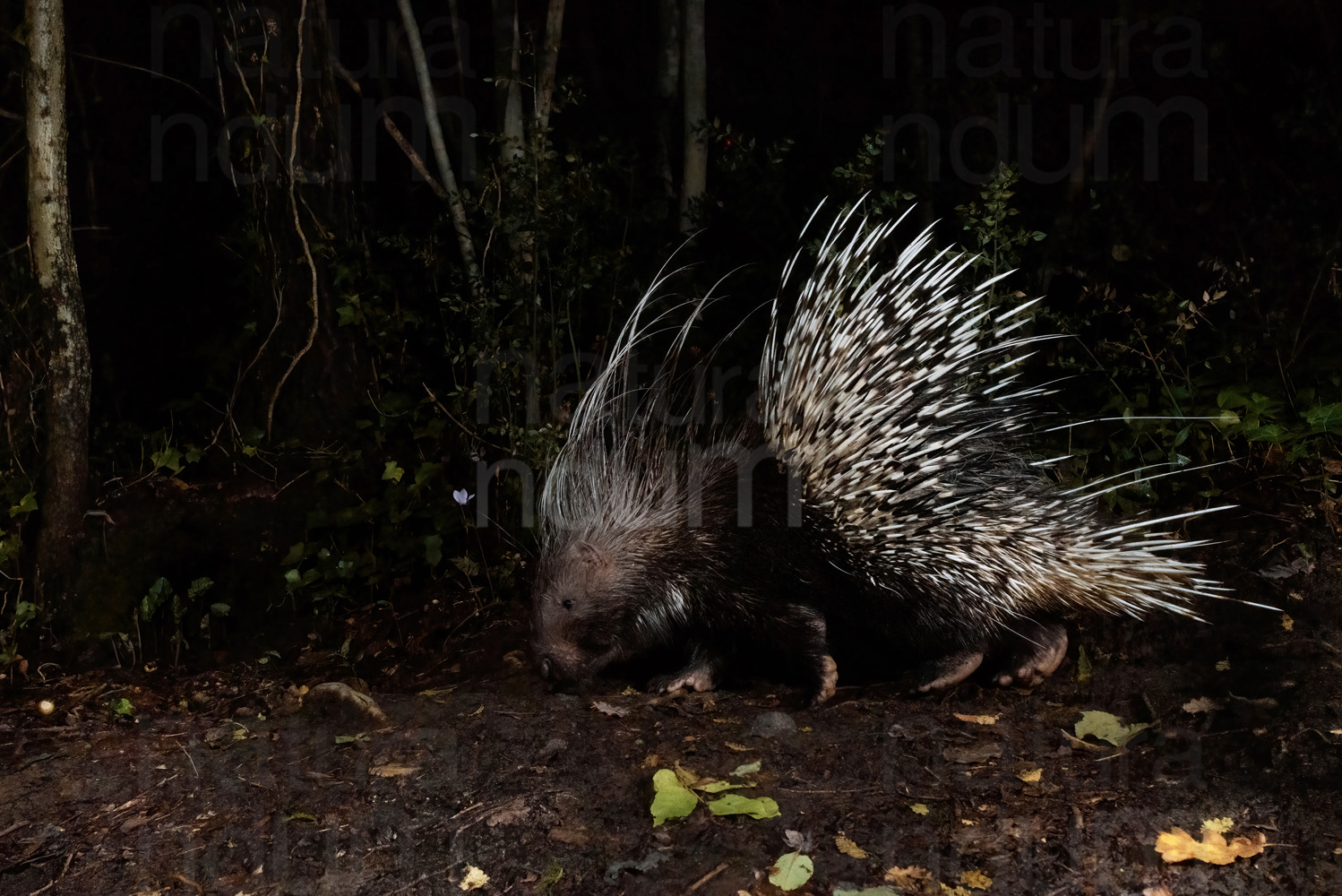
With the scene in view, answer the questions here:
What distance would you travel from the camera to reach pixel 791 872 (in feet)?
7.50

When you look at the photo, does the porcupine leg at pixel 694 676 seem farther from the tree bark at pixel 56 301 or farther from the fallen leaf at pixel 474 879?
the tree bark at pixel 56 301

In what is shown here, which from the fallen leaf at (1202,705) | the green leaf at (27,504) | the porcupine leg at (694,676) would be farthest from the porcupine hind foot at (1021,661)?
the green leaf at (27,504)

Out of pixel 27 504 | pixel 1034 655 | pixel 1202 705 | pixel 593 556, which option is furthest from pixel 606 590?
pixel 27 504

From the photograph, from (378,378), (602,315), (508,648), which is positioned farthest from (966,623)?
(378,378)

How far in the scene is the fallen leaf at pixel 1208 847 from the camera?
2240 millimetres

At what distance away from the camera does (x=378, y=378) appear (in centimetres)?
473

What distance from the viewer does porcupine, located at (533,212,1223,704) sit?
10.4 ft

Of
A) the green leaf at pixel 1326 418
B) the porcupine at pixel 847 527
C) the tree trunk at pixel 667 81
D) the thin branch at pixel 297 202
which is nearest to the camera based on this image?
the porcupine at pixel 847 527

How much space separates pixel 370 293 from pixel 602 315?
3.55 feet

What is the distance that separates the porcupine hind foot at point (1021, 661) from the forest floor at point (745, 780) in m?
0.06

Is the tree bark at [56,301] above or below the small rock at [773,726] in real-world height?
above

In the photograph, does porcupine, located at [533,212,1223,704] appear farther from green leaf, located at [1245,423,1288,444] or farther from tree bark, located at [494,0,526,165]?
tree bark, located at [494,0,526,165]

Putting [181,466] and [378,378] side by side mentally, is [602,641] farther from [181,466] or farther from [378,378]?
[181,466]

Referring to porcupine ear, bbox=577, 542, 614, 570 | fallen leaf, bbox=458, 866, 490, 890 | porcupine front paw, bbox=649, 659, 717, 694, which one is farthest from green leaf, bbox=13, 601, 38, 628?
fallen leaf, bbox=458, 866, 490, 890
